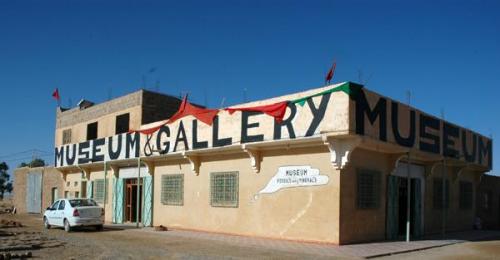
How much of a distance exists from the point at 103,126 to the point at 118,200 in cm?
521

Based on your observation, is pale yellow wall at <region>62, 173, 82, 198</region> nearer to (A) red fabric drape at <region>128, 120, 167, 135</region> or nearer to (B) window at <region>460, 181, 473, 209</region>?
(A) red fabric drape at <region>128, 120, 167, 135</region>

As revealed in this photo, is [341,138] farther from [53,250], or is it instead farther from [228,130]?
[53,250]

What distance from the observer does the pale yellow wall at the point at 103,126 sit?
26344 millimetres

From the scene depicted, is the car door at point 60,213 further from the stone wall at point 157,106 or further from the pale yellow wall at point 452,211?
the pale yellow wall at point 452,211

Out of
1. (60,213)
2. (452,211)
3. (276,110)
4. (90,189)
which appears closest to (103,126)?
(90,189)

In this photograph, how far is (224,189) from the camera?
19797 millimetres

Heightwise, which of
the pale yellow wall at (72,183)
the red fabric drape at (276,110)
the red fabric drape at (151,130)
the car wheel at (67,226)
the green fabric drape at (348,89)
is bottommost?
the car wheel at (67,226)

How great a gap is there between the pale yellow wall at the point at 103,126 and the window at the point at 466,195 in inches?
654

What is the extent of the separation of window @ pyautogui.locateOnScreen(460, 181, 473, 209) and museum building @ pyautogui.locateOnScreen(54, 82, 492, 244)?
0.17 feet

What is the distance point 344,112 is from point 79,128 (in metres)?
21.9

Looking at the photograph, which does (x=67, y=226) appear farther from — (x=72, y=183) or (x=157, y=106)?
(x=72, y=183)

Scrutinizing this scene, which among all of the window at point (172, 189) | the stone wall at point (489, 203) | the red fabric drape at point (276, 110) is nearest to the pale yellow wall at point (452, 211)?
the stone wall at point (489, 203)

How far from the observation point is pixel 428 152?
19375mm

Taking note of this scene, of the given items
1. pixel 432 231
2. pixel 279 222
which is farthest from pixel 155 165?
pixel 432 231
